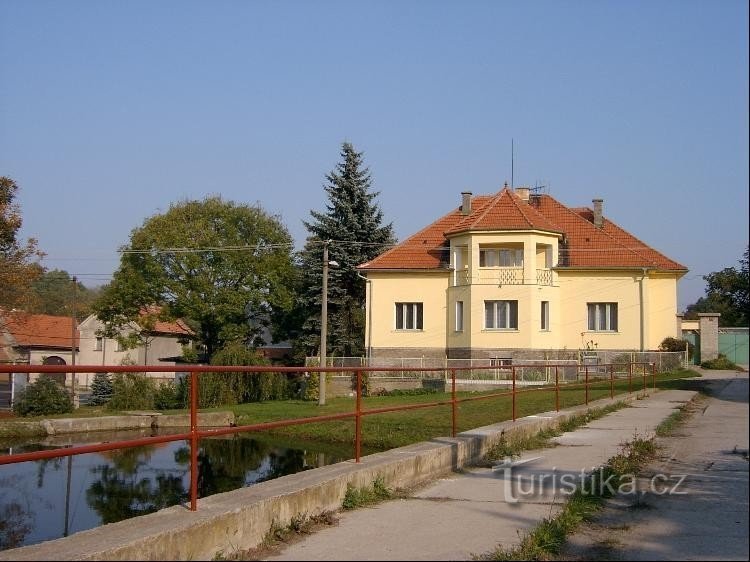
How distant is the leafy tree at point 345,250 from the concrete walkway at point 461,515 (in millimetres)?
38358

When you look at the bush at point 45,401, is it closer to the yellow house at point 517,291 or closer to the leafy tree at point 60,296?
the yellow house at point 517,291

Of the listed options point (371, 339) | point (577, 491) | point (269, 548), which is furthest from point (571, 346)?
point (269, 548)

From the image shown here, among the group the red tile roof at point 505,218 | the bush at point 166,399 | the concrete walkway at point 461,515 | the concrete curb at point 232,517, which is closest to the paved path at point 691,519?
the concrete walkway at point 461,515

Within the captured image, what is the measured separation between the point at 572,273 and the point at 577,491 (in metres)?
34.5

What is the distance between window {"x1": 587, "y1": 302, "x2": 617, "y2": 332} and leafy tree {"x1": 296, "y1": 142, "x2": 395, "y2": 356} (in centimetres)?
1430

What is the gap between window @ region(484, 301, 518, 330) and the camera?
40094 millimetres

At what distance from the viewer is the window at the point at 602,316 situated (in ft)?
135

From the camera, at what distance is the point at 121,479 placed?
15461 mm

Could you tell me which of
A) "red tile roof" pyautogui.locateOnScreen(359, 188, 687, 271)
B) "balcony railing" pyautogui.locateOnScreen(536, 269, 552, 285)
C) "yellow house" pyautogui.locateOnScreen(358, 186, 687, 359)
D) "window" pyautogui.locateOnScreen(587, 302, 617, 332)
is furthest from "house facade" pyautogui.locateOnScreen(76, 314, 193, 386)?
"window" pyautogui.locateOnScreen(587, 302, 617, 332)

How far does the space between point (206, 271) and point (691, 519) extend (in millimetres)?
48828

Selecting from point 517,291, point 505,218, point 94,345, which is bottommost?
point 94,345

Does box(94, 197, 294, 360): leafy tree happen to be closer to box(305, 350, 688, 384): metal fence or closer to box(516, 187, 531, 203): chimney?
box(305, 350, 688, 384): metal fence

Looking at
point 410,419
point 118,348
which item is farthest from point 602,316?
point 118,348

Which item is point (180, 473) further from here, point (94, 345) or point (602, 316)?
point (94, 345)
